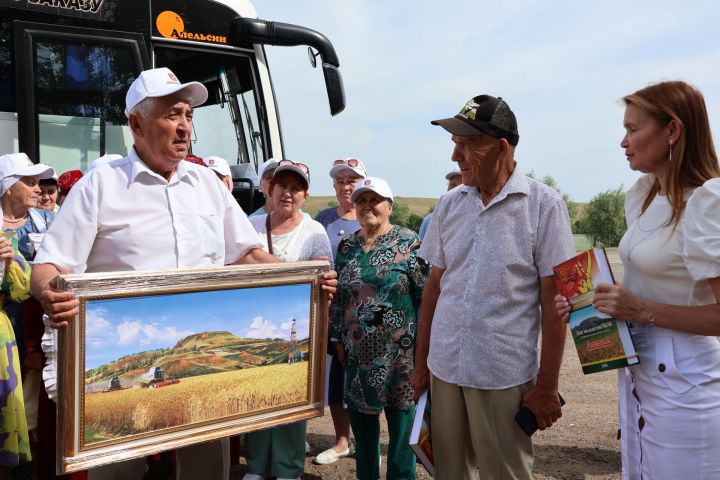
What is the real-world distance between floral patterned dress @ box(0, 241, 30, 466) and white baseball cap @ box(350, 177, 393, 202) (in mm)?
1912

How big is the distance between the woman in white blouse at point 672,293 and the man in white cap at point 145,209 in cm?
164

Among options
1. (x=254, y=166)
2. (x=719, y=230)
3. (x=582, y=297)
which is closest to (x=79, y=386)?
(x=582, y=297)

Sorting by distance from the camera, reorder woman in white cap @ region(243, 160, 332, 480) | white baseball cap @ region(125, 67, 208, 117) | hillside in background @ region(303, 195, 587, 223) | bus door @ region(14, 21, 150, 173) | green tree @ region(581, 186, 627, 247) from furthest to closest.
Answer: hillside in background @ region(303, 195, 587, 223) < green tree @ region(581, 186, 627, 247) < bus door @ region(14, 21, 150, 173) < woman in white cap @ region(243, 160, 332, 480) < white baseball cap @ region(125, 67, 208, 117)

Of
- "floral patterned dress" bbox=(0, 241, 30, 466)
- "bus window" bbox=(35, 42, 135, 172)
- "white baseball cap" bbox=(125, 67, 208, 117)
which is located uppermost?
"bus window" bbox=(35, 42, 135, 172)

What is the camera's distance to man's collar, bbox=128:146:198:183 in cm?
271

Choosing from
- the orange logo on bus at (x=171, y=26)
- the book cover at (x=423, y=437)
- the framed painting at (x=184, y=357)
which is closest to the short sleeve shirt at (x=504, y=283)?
the book cover at (x=423, y=437)

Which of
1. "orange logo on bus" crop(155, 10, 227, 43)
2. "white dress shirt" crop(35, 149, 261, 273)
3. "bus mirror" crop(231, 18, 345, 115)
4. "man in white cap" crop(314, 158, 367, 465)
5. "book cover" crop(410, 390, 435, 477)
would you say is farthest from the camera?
"bus mirror" crop(231, 18, 345, 115)

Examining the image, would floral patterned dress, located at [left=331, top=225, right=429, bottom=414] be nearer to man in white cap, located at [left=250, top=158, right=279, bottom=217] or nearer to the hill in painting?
the hill in painting

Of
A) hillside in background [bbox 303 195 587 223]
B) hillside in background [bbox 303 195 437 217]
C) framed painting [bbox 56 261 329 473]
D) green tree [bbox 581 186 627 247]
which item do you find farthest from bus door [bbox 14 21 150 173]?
hillside in background [bbox 303 195 437 217]

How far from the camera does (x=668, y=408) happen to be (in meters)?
2.24

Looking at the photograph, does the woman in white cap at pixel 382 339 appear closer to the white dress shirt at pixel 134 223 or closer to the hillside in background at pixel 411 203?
the white dress shirt at pixel 134 223

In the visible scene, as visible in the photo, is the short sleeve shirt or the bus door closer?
the short sleeve shirt

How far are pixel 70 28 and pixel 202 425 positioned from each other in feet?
14.1

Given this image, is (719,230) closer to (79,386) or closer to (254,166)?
(79,386)
